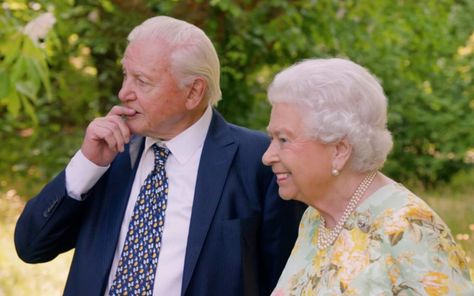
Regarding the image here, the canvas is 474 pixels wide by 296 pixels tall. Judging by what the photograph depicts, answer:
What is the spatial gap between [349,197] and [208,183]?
1.91ft

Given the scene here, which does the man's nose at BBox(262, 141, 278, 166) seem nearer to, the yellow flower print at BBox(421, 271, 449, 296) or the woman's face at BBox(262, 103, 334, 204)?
the woman's face at BBox(262, 103, 334, 204)

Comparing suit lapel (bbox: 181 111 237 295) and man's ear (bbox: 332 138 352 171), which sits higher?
man's ear (bbox: 332 138 352 171)

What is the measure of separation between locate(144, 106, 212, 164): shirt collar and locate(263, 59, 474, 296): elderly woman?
515mm

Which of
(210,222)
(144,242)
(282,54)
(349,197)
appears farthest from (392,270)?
(282,54)

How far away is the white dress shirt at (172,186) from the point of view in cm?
309

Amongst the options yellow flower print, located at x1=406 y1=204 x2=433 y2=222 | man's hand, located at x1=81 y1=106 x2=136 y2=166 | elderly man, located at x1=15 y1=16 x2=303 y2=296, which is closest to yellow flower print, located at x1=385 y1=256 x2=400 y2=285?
yellow flower print, located at x1=406 y1=204 x2=433 y2=222

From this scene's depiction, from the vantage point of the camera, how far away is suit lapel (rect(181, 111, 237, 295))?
3.07 meters

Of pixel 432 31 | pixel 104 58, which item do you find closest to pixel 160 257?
pixel 104 58

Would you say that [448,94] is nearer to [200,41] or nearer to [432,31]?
[432,31]

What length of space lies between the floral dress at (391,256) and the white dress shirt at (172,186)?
51 cm

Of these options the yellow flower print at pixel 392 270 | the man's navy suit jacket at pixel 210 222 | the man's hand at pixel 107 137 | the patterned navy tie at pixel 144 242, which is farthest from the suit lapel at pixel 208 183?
the yellow flower print at pixel 392 270

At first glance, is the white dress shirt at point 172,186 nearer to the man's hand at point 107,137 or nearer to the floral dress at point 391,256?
the man's hand at point 107,137

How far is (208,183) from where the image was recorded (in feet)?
10.4

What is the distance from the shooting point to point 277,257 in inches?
128
